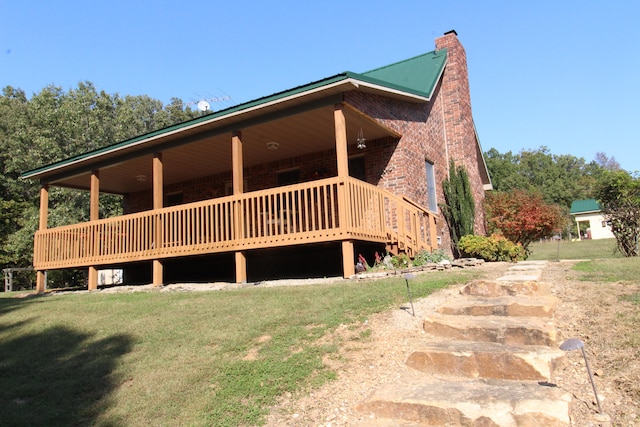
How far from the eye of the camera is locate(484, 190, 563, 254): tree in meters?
13.2

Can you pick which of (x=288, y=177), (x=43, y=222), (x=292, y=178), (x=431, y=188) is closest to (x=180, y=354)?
(x=292, y=178)

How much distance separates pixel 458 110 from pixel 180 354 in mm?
12814

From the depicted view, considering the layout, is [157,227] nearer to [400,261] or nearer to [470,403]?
[400,261]

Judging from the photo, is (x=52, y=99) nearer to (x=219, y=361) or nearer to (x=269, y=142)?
(x=269, y=142)

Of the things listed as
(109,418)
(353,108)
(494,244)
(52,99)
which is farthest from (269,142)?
(52,99)

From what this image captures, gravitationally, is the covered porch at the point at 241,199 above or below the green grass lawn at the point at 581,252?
above

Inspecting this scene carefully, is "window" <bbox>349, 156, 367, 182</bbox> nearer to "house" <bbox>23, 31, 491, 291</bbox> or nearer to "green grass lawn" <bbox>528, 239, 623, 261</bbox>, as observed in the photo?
"house" <bbox>23, 31, 491, 291</bbox>

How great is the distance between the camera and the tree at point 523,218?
13.2 metres

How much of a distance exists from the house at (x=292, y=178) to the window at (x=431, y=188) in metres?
0.05

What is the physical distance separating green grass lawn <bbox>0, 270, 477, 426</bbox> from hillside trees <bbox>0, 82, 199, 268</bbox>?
18.9m

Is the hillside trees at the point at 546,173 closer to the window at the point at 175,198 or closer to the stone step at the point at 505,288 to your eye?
the window at the point at 175,198

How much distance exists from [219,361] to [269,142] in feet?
25.6

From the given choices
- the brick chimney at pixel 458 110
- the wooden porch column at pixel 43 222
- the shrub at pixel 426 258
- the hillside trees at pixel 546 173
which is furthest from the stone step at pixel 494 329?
the hillside trees at pixel 546 173

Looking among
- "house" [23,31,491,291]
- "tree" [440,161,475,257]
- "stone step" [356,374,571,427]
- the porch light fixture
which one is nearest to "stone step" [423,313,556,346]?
"stone step" [356,374,571,427]
